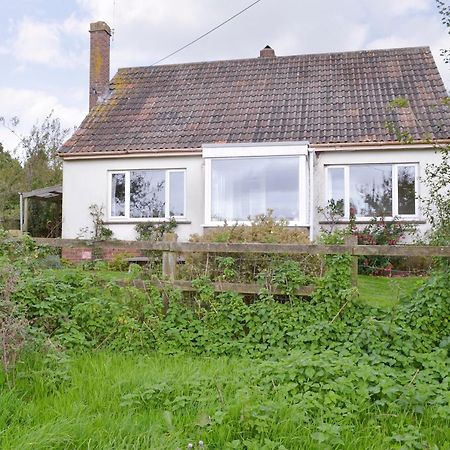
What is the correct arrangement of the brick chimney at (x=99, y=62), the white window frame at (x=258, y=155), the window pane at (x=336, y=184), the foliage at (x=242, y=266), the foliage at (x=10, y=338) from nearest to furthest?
the foliage at (x=10, y=338)
the foliage at (x=242, y=266)
the white window frame at (x=258, y=155)
the window pane at (x=336, y=184)
the brick chimney at (x=99, y=62)

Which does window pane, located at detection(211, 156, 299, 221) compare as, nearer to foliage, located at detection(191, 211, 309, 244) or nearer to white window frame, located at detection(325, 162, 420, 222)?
white window frame, located at detection(325, 162, 420, 222)

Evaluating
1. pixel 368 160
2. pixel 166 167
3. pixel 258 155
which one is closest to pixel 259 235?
pixel 258 155

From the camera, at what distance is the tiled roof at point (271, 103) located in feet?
45.4

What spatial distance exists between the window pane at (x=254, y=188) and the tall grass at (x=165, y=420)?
912cm

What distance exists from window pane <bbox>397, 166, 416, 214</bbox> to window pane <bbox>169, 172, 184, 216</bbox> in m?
6.23

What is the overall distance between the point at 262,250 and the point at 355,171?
8772 mm

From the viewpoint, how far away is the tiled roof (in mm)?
13852

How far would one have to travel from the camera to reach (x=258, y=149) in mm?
12922

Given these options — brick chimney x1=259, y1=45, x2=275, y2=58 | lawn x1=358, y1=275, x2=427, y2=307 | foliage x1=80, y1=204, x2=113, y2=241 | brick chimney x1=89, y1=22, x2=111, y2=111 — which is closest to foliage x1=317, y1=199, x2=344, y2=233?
lawn x1=358, y1=275, x2=427, y2=307

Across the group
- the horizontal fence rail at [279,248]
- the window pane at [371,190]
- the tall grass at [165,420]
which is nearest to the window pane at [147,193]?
the window pane at [371,190]

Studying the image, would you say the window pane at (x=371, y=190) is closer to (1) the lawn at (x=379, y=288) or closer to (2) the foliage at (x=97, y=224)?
(1) the lawn at (x=379, y=288)

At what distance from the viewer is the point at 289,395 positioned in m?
3.82

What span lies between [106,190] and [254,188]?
470 cm

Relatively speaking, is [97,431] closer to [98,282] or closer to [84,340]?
[84,340]
